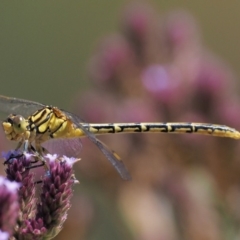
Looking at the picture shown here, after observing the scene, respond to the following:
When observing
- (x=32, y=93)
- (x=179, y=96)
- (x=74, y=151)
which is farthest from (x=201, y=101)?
(x=32, y=93)

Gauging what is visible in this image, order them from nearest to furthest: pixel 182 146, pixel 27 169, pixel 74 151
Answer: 1. pixel 27 169
2. pixel 74 151
3. pixel 182 146

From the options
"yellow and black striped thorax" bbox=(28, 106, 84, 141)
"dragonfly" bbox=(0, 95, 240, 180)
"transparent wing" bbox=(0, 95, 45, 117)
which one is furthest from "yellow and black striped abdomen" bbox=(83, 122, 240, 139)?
Answer: "transparent wing" bbox=(0, 95, 45, 117)

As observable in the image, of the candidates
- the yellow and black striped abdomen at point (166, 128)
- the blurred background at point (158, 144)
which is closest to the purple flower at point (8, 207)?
the yellow and black striped abdomen at point (166, 128)

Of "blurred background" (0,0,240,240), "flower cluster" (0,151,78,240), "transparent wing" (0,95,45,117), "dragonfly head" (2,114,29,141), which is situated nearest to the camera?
"flower cluster" (0,151,78,240)

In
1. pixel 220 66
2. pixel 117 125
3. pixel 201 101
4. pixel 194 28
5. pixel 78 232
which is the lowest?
pixel 78 232

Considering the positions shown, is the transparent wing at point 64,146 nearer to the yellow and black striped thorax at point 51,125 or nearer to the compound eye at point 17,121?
the yellow and black striped thorax at point 51,125

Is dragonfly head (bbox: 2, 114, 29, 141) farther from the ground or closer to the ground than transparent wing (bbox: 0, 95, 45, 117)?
closer to the ground

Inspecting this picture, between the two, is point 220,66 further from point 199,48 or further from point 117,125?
point 117,125

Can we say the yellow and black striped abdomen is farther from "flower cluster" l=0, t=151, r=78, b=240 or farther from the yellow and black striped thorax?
"flower cluster" l=0, t=151, r=78, b=240
